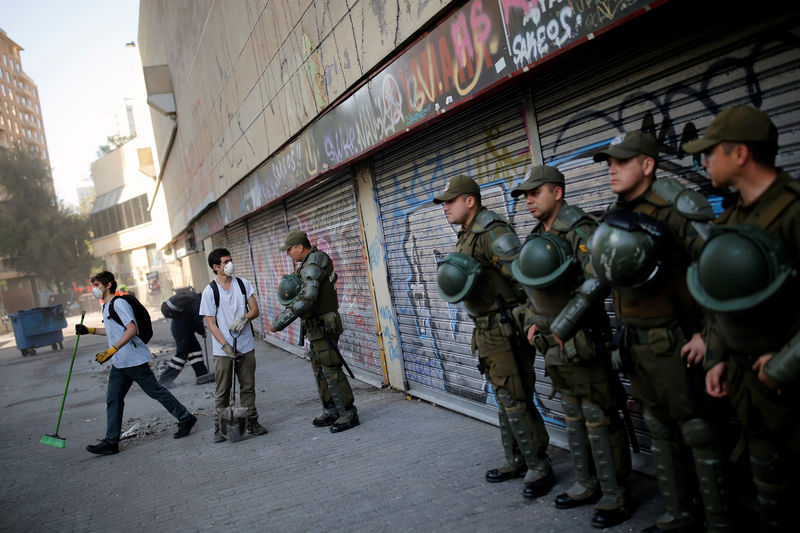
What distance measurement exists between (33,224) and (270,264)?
4472cm

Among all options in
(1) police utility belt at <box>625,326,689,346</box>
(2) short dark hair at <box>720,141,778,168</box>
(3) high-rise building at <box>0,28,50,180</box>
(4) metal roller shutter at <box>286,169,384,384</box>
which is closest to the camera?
(2) short dark hair at <box>720,141,778,168</box>

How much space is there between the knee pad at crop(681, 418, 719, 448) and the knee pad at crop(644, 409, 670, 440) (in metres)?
0.16

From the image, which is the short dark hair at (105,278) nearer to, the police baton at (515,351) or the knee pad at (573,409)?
the police baton at (515,351)

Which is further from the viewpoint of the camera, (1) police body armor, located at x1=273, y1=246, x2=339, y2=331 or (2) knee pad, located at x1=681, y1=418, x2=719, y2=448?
(1) police body armor, located at x1=273, y1=246, x2=339, y2=331

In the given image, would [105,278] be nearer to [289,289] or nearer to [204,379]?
[289,289]

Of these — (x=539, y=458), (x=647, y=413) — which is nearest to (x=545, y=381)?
(x=539, y=458)

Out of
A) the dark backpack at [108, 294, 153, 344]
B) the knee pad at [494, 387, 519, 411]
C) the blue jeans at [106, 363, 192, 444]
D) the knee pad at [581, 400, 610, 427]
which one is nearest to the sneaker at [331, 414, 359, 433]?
the blue jeans at [106, 363, 192, 444]

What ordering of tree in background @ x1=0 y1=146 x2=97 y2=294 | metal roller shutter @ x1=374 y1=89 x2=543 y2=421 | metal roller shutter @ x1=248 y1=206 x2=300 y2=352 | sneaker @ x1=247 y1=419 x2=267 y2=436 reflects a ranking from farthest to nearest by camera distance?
tree in background @ x1=0 y1=146 x2=97 y2=294 → metal roller shutter @ x1=248 y1=206 x2=300 y2=352 → sneaker @ x1=247 y1=419 x2=267 y2=436 → metal roller shutter @ x1=374 y1=89 x2=543 y2=421

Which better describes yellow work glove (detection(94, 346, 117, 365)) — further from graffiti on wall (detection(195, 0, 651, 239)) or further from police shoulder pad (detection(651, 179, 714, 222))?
police shoulder pad (detection(651, 179, 714, 222))

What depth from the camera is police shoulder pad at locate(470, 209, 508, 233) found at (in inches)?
148

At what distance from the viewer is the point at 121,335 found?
634cm

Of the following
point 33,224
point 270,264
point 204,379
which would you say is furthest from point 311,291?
point 33,224

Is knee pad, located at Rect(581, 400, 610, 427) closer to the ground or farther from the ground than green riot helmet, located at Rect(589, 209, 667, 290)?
closer to the ground

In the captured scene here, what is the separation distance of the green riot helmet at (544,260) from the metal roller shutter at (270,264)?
799 centimetres
